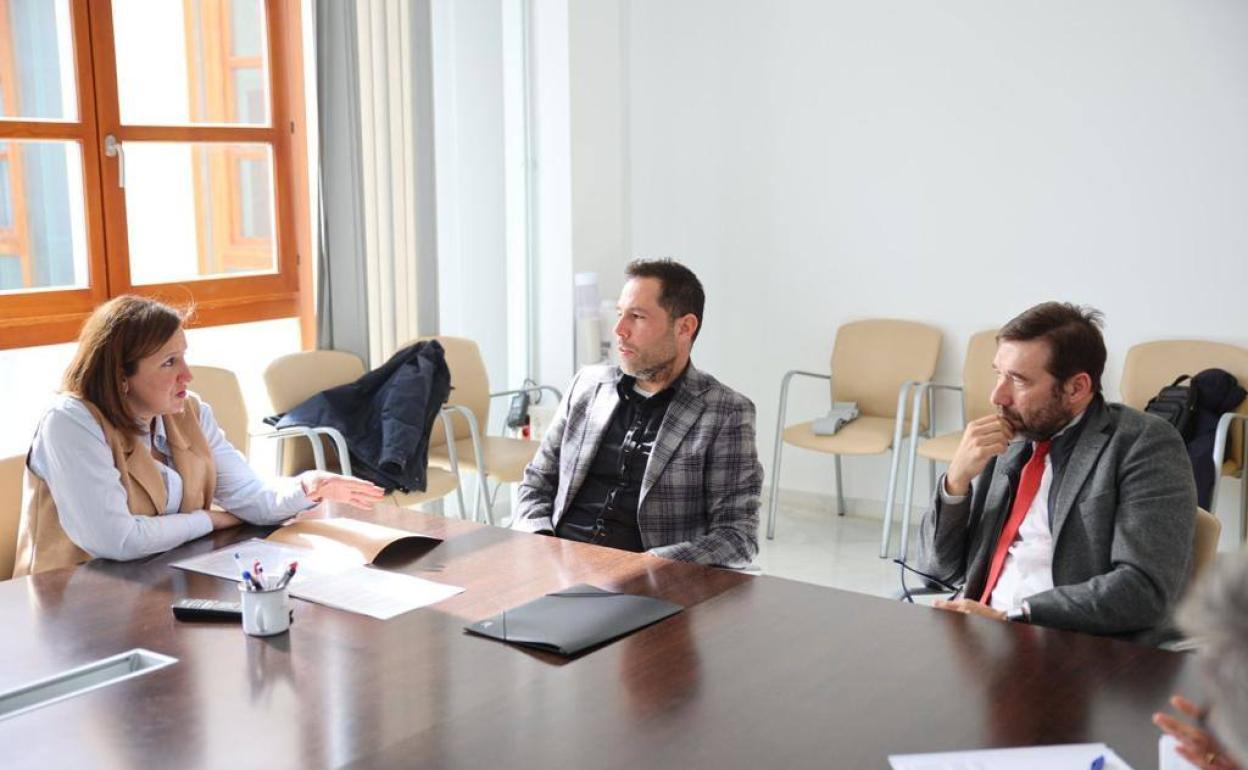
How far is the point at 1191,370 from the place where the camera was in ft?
15.9

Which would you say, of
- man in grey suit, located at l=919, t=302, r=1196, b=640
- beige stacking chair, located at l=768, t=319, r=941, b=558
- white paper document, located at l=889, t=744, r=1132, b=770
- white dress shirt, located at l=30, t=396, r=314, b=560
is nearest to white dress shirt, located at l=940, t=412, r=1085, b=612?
man in grey suit, located at l=919, t=302, r=1196, b=640

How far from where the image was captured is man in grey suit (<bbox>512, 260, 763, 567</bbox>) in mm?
3133

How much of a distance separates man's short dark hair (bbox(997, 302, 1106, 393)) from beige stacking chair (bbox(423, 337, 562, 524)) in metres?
2.48

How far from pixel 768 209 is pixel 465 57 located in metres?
1.50

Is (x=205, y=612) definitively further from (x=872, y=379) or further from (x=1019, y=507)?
(x=872, y=379)

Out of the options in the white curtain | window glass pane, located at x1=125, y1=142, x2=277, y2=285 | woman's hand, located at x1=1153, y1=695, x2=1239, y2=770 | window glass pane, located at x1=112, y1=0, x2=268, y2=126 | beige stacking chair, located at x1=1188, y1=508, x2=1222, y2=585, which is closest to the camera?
woman's hand, located at x1=1153, y1=695, x2=1239, y2=770

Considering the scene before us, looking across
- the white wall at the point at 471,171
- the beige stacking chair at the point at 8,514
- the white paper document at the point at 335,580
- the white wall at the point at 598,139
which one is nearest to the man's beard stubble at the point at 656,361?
the white paper document at the point at 335,580

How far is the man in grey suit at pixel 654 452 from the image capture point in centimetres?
313

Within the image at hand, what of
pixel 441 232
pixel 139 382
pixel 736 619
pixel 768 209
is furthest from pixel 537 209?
pixel 736 619

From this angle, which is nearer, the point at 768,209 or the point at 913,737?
the point at 913,737

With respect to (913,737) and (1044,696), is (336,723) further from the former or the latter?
(1044,696)

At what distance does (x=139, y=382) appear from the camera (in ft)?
9.52

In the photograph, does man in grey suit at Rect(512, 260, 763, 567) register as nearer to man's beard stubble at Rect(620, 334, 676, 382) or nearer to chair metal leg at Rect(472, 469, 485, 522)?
man's beard stubble at Rect(620, 334, 676, 382)

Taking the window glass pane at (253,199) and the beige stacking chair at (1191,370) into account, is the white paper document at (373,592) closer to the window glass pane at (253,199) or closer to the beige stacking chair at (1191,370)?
the window glass pane at (253,199)
